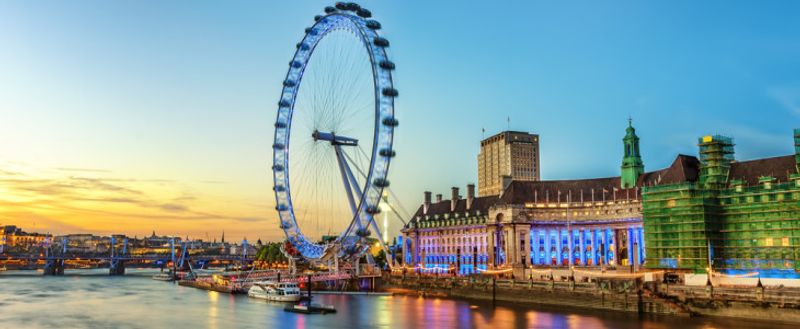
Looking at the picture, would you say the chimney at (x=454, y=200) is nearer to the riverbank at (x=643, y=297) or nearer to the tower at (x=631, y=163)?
the tower at (x=631, y=163)

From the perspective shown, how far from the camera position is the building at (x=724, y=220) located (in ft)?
254

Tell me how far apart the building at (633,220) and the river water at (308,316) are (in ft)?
71.3

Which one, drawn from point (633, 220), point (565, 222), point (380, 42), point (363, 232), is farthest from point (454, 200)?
point (380, 42)

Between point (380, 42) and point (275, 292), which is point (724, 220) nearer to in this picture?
point (380, 42)

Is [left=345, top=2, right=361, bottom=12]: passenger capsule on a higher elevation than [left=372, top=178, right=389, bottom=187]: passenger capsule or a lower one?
higher

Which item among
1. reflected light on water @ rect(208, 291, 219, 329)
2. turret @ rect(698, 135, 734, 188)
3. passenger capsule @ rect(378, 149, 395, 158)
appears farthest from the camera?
turret @ rect(698, 135, 734, 188)

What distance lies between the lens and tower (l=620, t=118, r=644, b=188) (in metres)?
123

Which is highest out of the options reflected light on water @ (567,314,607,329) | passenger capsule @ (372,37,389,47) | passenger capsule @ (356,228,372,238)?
passenger capsule @ (372,37,389,47)

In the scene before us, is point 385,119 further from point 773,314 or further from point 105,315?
point 773,314

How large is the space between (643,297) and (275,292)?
44859 millimetres

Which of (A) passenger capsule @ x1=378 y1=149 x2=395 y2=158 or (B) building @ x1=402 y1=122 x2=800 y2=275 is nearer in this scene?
(B) building @ x1=402 y1=122 x2=800 y2=275

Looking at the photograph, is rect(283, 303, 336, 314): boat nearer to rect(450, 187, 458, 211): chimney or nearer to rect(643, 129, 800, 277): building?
rect(643, 129, 800, 277): building

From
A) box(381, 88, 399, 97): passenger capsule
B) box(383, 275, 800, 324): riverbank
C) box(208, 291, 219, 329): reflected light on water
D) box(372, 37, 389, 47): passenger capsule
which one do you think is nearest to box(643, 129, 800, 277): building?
box(383, 275, 800, 324): riverbank

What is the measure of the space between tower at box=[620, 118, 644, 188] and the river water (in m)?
49.3
